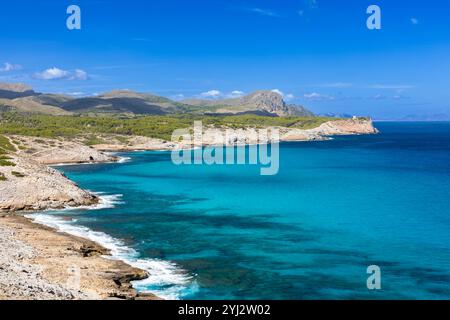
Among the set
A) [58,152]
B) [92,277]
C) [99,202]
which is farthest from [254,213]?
[58,152]

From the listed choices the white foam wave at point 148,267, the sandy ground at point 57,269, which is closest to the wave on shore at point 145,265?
the white foam wave at point 148,267

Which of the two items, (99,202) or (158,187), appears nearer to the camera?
(99,202)

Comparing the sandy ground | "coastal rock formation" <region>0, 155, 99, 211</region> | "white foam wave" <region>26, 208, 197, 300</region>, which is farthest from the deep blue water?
"coastal rock formation" <region>0, 155, 99, 211</region>

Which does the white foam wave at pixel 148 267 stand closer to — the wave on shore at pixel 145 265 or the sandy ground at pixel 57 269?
the wave on shore at pixel 145 265
